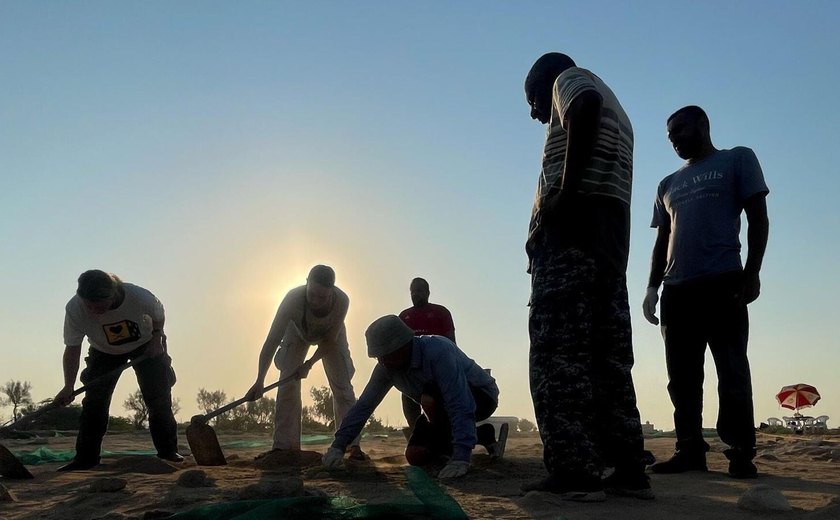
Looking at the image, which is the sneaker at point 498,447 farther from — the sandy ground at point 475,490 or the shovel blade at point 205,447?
the shovel blade at point 205,447

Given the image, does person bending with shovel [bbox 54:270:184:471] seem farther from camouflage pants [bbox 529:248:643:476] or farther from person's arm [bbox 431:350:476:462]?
camouflage pants [bbox 529:248:643:476]

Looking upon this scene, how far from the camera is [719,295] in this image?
3.75 m

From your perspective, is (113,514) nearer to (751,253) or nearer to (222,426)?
(751,253)

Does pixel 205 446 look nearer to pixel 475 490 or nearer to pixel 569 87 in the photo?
pixel 475 490

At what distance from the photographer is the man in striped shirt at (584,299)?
8.71 ft

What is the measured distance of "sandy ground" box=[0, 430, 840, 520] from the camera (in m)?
2.47

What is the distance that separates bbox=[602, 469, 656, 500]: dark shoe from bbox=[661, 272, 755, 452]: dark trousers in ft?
3.40

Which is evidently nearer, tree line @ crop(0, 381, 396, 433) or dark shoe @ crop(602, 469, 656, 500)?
dark shoe @ crop(602, 469, 656, 500)

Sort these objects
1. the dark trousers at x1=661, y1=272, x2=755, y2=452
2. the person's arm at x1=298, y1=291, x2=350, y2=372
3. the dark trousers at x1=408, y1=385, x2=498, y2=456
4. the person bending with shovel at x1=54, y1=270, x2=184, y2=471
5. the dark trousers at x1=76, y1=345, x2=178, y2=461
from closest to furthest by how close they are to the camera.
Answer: the dark trousers at x1=661, y1=272, x2=755, y2=452
the dark trousers at x1=408, y1=385, x2=498, y2=456
the person bending with shovel at x1=54, y1=270, x2=184, y2=471
the dark trousers at x1=76, y1=345, x2=178, y2=461
the person's arm at x1=298, y1=291, x2=350, y2=372

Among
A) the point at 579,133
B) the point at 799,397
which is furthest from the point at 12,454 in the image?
the point at 799,397

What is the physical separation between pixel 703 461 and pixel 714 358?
0.58m

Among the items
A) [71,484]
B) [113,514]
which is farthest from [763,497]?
[71,484]

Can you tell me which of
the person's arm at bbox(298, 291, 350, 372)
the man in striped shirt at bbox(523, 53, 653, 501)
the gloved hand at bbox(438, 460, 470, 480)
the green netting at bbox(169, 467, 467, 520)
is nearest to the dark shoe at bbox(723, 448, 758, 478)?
the man in striped shirt at bbox(523, 53, 653, 501)

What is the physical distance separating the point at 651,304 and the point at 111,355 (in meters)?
3.70
